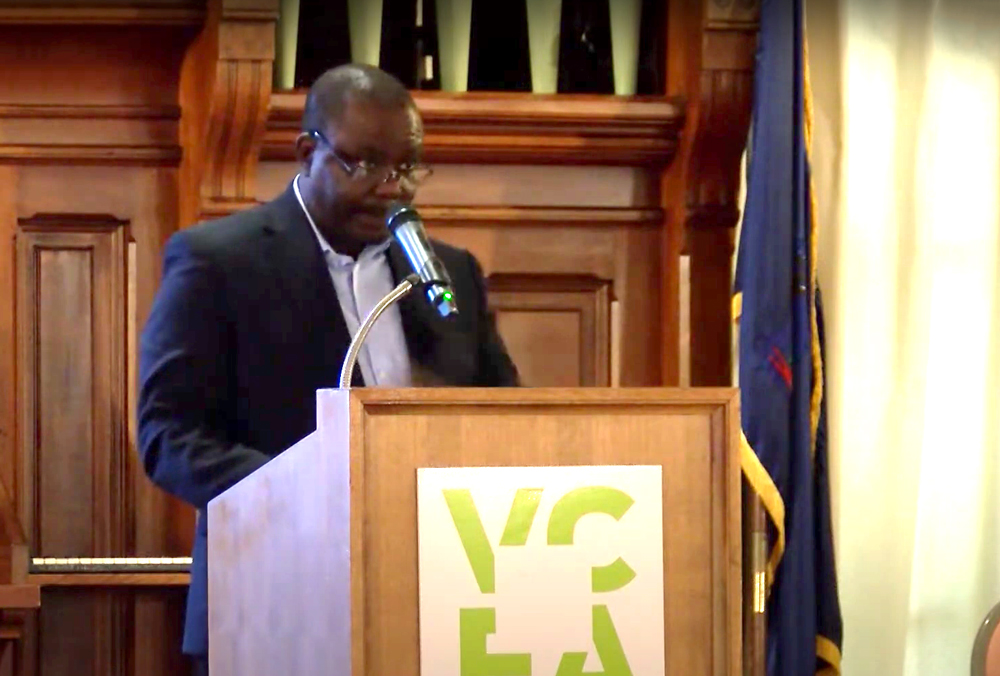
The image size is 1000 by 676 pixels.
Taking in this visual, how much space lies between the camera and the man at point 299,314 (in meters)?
2.20

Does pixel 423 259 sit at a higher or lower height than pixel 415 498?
higher

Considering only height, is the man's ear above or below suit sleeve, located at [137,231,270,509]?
above

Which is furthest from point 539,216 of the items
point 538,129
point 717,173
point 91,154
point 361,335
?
point 361,335

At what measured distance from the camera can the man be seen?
7.23 ft

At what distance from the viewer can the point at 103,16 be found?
3.16 metres

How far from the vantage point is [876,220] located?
3.32 meters

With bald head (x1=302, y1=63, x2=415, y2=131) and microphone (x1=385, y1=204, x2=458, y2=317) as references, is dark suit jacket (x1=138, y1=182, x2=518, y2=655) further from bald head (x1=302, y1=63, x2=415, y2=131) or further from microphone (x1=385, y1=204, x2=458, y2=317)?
microphone (x1=385, y1=204, x2=458, y2=317)

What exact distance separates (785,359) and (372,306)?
3.39 ft

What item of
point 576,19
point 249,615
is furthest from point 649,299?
point 249,615

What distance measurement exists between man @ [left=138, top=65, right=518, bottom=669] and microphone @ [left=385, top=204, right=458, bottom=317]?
37 centimetres

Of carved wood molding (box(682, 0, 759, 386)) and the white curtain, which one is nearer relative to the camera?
carved wood molding (box(682, 0, 759, 386))

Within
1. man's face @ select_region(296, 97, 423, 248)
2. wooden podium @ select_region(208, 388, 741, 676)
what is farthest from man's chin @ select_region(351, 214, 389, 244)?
wooden podium @ select_region(208, 388, 741, 676)

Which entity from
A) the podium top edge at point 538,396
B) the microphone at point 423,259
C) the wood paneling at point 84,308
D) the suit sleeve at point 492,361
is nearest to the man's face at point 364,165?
the suit sleeve at point 492,361

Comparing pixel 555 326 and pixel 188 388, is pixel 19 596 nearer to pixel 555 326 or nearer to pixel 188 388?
pixel 188 388
